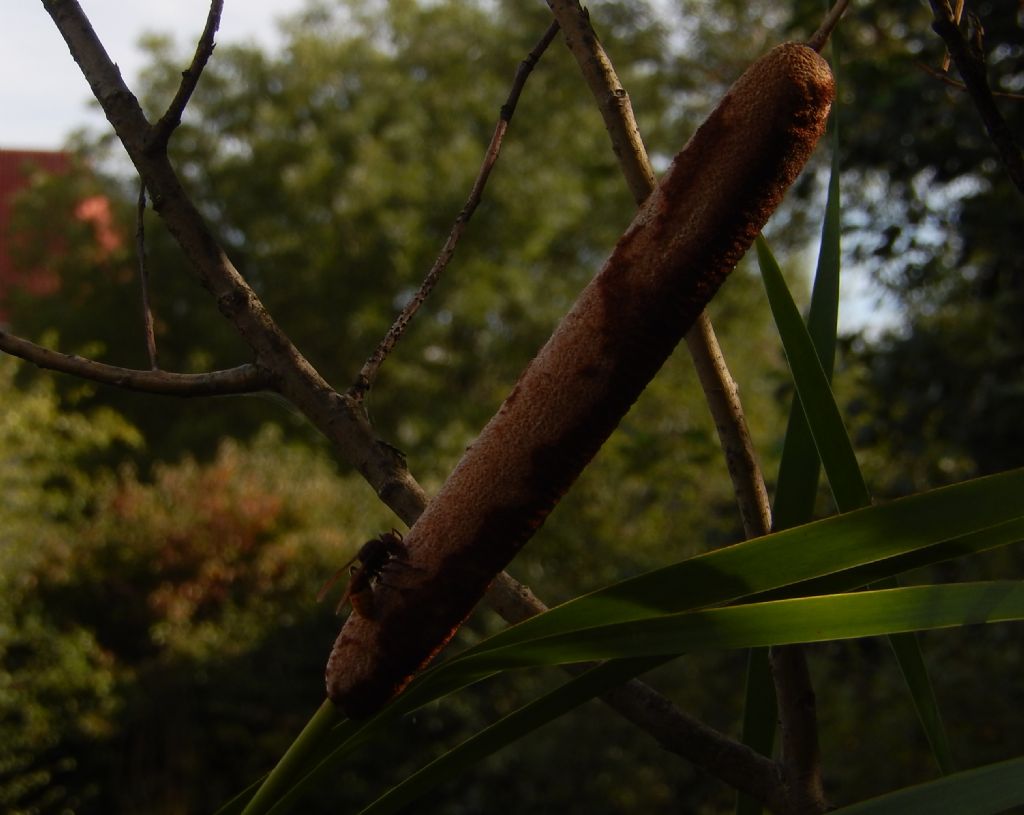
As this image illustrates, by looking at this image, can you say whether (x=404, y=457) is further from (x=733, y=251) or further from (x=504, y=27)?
(x=504, y=27)

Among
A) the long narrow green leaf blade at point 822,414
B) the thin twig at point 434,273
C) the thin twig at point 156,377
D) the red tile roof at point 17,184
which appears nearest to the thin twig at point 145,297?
the thin twig at point 156,377

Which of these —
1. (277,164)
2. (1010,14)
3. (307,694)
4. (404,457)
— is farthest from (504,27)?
(404,457)

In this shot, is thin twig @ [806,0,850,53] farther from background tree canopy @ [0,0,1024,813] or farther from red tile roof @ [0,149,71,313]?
red tile roof @ [0,149,71,313]

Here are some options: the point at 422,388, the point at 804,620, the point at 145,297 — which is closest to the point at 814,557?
the point at 804,620

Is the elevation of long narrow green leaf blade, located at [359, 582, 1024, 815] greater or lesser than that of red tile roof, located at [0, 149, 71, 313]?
lesser

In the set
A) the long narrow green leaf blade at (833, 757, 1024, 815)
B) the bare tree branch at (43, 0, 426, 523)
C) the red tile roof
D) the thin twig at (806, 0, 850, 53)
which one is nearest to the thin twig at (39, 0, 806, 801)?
the bare tree branch at (43, 0, 426, 523)

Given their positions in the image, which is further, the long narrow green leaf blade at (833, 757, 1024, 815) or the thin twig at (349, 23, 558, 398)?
the thin twig at (349, 23, 558, 398)
